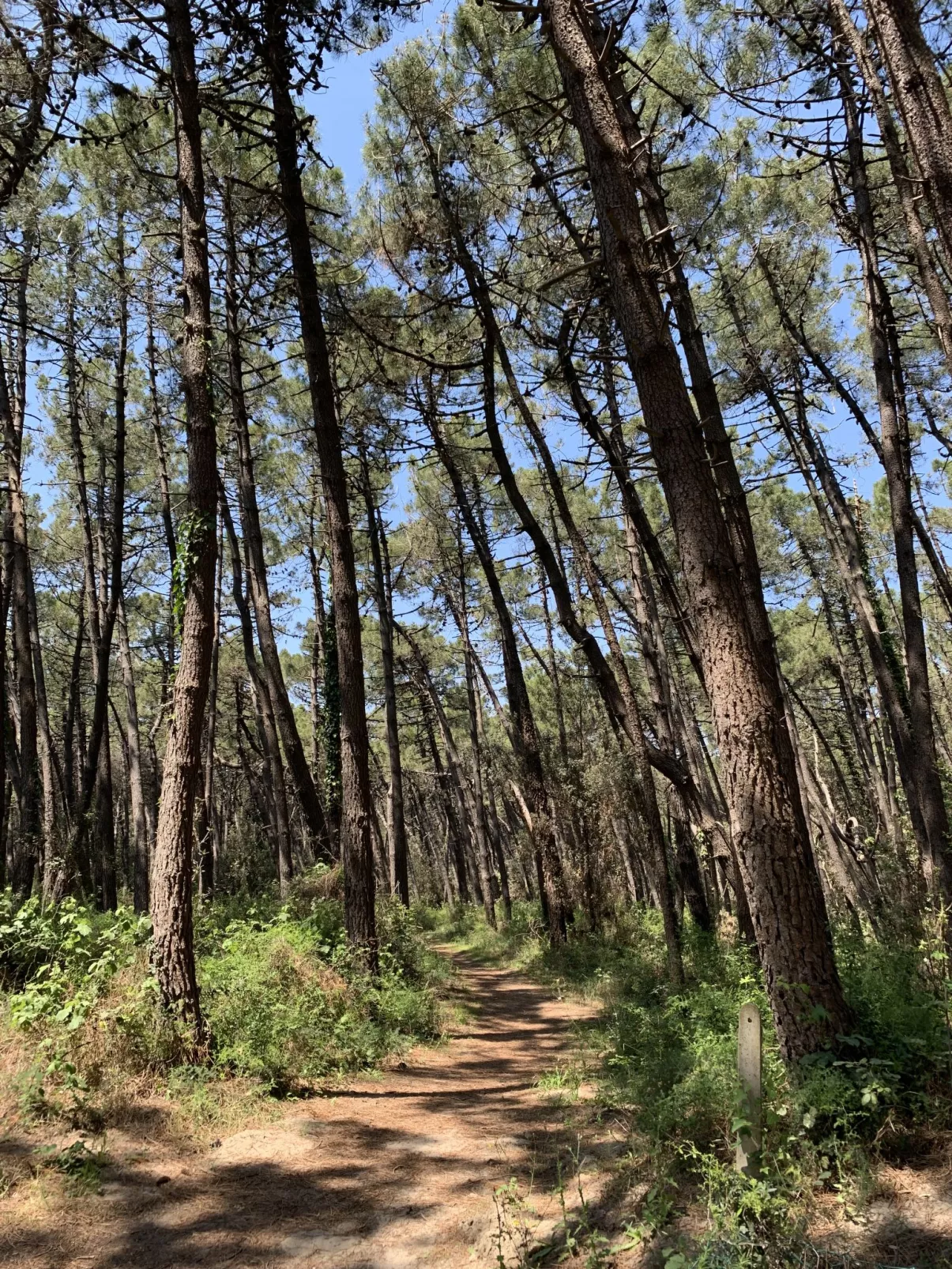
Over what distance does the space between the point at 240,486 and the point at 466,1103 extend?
30.6 feet

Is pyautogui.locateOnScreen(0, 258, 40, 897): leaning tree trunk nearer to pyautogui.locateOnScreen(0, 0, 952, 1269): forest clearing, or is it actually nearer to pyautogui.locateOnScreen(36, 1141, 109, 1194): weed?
pyautogui.locateOnScreen(0, 0, 952, 1269): forest clearing

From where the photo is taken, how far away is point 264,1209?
3680 millimetres

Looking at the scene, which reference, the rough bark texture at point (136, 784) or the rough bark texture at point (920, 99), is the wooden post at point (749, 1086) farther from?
the rough bark texture at point (136, 784)

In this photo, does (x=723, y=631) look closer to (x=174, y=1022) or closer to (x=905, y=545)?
(x=174, y=1022)

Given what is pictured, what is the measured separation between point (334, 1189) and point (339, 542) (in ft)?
18.1

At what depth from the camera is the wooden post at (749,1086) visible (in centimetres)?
310

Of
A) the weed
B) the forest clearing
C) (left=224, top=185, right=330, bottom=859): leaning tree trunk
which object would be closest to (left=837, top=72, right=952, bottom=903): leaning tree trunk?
the forest clearing

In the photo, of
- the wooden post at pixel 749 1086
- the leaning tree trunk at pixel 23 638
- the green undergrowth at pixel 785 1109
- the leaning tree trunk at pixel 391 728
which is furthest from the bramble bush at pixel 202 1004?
the leaning tree trunk at pixel 391 728

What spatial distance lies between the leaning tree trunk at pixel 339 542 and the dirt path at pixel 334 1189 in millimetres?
1865

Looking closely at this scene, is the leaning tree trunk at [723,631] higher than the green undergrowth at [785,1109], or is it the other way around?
the leaning tree trunk at [723,631]

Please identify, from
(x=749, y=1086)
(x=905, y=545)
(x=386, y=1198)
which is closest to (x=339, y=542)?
(x=386, y=1198)

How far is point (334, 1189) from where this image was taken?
3.96 metres

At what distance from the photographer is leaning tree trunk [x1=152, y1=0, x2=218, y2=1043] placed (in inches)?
207

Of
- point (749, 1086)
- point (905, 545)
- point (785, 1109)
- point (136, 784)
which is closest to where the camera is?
point (749, 1086)
